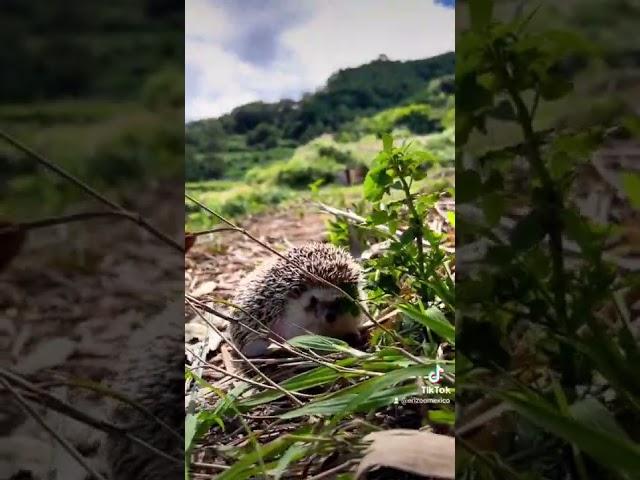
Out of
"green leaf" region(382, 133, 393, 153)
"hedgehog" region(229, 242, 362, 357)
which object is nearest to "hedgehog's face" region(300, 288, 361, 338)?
"hedgehog" region(229, 242, 362, 357)

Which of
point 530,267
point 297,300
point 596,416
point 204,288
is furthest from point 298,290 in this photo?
point 596,416

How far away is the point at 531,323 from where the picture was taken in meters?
0.93

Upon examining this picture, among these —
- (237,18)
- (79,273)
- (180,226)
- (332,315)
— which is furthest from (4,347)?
(237,18)

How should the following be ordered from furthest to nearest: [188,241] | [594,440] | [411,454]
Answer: [188,241]
[411,454]
[594,440]

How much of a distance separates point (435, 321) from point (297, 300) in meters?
0.24

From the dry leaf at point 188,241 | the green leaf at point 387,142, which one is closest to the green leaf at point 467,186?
the green leaf at point 387,142

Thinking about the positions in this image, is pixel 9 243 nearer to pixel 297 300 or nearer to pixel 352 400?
pixel 297 300

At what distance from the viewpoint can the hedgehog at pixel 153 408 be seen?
100cm

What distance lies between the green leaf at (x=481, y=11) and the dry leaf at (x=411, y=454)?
0.52 m

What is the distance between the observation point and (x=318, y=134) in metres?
1.00

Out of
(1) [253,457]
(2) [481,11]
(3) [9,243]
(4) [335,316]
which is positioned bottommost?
(1) [253,457]

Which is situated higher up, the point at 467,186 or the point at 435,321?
the point at 467,186

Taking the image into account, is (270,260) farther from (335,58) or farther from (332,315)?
(335,58)

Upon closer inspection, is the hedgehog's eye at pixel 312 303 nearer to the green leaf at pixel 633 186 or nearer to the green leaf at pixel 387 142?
the green leaf at pixel 387 142
